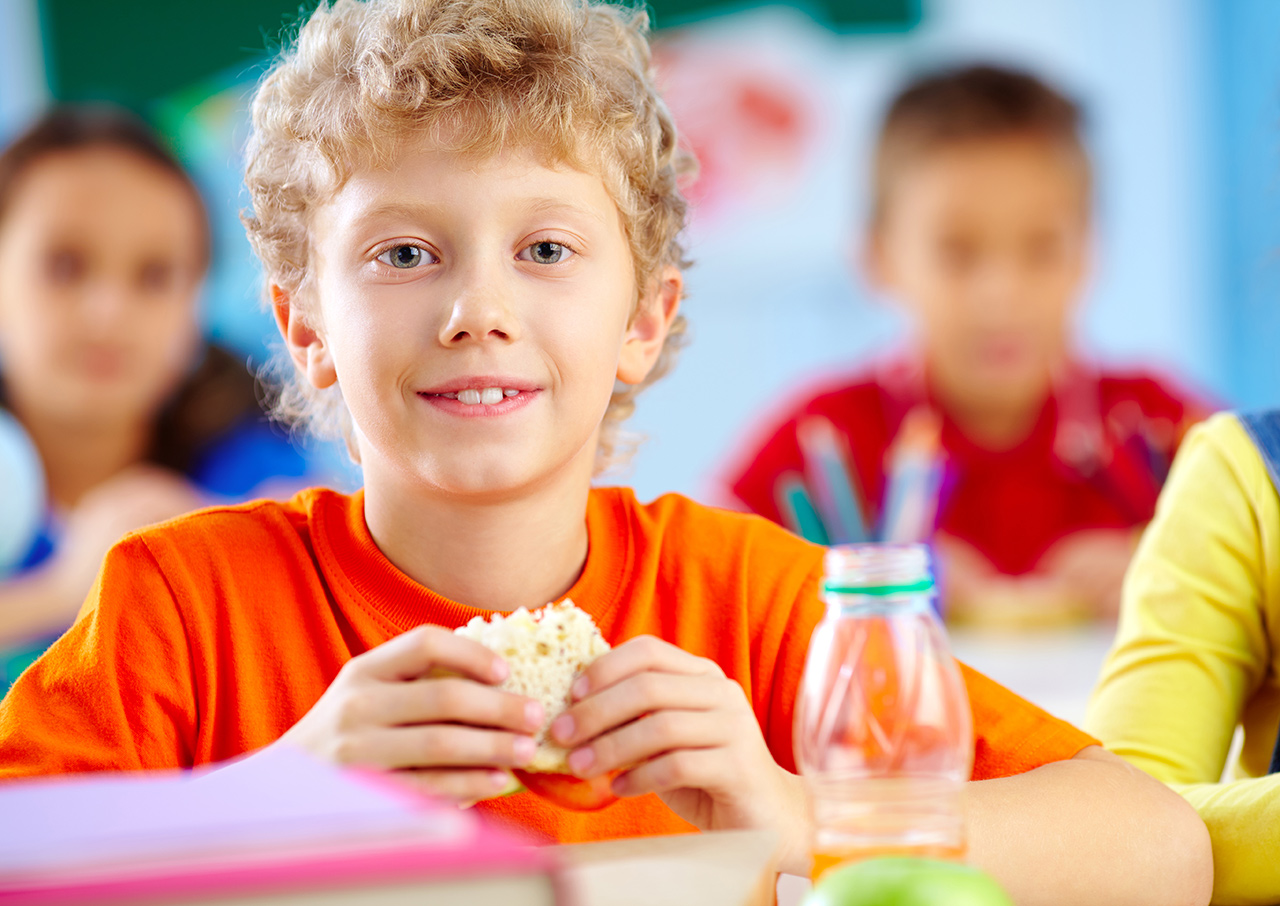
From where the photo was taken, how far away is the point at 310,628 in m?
0.83

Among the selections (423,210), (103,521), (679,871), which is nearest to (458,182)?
(423,210)

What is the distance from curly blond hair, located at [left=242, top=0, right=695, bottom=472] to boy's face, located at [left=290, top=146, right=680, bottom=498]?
0.08 ft

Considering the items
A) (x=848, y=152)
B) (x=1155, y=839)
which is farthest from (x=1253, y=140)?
(x=1155, y=839)

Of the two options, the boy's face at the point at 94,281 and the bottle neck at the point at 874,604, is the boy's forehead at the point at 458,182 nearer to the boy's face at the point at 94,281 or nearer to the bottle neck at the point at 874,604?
the bottle neck at the point at 874,604

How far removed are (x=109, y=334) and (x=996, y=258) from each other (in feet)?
4.92

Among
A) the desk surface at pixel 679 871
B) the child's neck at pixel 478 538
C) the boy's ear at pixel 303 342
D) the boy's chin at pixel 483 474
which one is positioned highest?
the boy's ear at pixel 303 342

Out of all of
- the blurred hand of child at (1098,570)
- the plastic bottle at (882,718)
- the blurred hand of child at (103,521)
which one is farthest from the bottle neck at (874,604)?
the blurred hand of child at (1098,570)

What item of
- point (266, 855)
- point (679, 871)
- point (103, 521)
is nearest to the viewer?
point (266, 855)

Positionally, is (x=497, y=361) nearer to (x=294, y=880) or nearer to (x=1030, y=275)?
(x=294, y=880)

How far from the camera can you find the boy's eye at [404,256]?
2.52 feet

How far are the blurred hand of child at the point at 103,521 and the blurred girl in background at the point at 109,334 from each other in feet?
0.23

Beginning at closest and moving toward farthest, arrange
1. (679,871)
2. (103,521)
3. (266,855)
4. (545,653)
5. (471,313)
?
(266,855) → (679,871) → (545,653) → (471,313) → (103,521)

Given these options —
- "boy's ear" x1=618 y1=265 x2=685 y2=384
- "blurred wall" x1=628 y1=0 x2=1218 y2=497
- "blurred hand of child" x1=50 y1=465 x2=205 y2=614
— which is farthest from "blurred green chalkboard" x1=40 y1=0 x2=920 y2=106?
"boy's ear" x1=618 y1=265 x2=685 y2=384

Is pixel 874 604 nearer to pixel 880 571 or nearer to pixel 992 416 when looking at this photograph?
pixel 880 571
